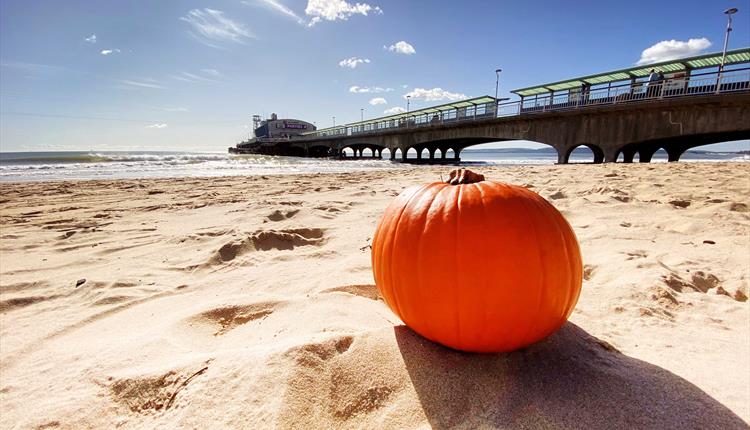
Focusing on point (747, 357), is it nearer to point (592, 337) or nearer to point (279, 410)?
point (592, 337)

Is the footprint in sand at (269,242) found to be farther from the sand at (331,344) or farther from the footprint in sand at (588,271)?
the footprint in sand at (588,271)

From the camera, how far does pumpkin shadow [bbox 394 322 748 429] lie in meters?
1.03

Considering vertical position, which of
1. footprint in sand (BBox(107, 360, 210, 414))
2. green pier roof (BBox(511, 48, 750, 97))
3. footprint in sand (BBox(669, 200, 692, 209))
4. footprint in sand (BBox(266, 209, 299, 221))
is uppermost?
green pier roof (BBox(511, 48, 750, 97))

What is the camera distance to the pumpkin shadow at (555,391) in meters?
1.03

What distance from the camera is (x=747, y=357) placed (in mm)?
1359

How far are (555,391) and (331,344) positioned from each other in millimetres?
825

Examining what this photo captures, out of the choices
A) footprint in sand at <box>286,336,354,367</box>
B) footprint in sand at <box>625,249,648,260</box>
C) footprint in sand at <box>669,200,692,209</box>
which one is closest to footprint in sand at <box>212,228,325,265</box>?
footprint in sand at <box>286,336,354,367</box>

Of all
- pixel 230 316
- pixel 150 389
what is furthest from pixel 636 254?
pixel 150 389

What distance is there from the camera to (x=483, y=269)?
121 cm

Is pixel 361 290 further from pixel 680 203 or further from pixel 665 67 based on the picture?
pixel 665 67

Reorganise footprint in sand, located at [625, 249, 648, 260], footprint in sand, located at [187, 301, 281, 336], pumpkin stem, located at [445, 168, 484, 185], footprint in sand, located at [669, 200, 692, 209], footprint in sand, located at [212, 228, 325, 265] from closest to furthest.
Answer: pumpkin stem, located at [445, 168, 484, 185], footprint in sand, located at [187, 301, 281, 336], footprint in sand, located at [625, 249, 648, 260], footprint in sand, located at [212, 228, 325, 265], footprint in sand, located at [669, 200, 692, 209]

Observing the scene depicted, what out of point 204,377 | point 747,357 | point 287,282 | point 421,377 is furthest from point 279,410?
point 747,357

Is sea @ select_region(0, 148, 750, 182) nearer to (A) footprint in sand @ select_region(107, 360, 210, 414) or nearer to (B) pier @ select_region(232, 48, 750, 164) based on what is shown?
(B) pier @ select_region(232, 48, 750, 164)

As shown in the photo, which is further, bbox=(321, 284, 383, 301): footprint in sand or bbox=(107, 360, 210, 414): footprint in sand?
bbox=(321, 284, 383, 301): footprint in sand
